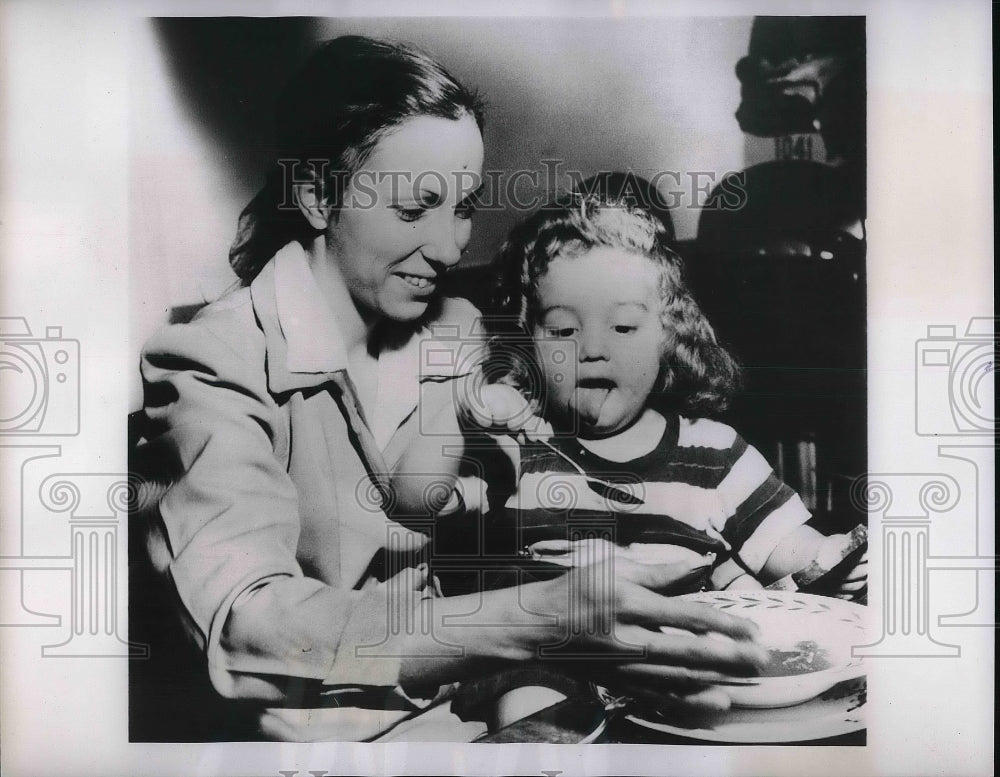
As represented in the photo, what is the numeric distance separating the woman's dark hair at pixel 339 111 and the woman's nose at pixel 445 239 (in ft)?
0.64

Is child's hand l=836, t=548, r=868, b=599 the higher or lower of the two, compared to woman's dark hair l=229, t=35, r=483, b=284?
lower

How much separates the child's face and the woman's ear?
0.47 meters

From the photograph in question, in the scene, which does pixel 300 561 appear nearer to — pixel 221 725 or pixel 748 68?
pixel 221 725

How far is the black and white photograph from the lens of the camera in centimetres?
149

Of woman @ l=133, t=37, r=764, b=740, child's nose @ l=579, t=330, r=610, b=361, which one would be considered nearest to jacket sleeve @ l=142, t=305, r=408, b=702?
woman @ l=133, t=37, r=764, b=740

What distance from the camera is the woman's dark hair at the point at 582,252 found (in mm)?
1496

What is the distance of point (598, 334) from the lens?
4.91ft

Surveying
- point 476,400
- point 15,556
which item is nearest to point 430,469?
point 476,400

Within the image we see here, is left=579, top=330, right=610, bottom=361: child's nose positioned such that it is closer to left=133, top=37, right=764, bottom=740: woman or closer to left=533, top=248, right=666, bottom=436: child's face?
left=533, top=248, right=666, bottom=436: child's face

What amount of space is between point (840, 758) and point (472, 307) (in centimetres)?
122

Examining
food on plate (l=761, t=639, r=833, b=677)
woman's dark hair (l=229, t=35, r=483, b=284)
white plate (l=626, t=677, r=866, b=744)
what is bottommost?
white plate (l=626, t=677, r=866, b=744)

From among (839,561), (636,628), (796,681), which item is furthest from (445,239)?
(796,681)

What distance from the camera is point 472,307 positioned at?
1.50 metres

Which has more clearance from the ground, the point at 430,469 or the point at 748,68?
the point at 748,68
